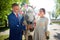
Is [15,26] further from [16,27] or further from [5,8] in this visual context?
[5,8]

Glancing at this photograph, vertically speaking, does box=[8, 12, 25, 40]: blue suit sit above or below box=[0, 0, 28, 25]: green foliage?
below

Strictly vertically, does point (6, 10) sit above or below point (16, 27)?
above

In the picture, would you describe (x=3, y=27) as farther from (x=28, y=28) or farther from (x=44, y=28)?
(x=44, y=28)

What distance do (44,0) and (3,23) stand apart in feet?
2.05

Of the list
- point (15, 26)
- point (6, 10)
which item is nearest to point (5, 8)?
point (6, 10)

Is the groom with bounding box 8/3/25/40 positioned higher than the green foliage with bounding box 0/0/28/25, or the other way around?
the green foliage with bounding box 0/0/28/25

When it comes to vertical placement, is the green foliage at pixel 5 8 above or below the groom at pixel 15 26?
above

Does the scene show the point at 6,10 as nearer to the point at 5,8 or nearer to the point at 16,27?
the point at 5,8

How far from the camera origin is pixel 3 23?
1.64 m

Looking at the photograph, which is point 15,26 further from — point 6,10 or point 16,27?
point 6,10

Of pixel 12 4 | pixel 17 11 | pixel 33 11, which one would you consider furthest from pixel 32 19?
pixel 12 4

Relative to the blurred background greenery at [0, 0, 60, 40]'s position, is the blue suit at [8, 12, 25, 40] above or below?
below

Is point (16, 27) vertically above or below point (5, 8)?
below

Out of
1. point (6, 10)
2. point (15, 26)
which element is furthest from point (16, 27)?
point (6, 10)
